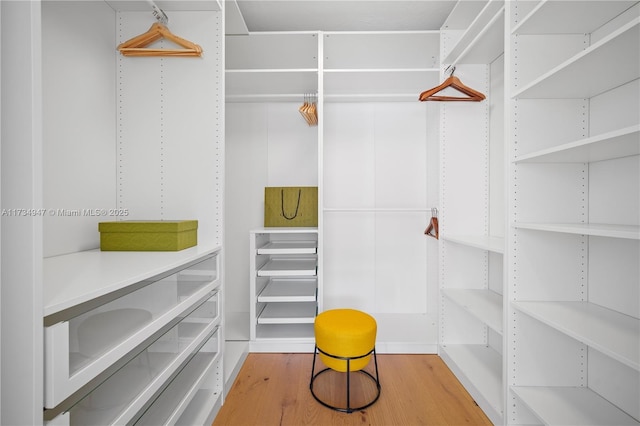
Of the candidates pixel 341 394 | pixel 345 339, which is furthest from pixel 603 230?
pixel 341 394

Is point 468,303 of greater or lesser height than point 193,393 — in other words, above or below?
above

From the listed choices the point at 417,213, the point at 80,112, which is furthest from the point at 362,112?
the point at 80,112

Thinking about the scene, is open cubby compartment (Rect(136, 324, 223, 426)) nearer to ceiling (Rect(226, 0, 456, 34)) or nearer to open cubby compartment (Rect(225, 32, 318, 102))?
open cubby compartment (Rect(225, 32, 318, 102))

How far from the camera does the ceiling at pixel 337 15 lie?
204 cm

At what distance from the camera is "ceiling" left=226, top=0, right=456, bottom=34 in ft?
6.70

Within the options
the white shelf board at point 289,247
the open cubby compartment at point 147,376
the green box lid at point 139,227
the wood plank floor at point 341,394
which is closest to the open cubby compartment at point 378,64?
the white shelf board at point 289,247

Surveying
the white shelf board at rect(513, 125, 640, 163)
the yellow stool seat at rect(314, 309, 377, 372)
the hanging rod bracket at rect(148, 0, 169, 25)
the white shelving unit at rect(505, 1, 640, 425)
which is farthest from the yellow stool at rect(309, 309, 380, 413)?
the hanging rod bracket at rect(148, 0, 169, 25)

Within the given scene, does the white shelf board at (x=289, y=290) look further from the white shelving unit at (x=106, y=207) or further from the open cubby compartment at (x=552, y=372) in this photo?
the open cubby compartment at (x=552, y=372)

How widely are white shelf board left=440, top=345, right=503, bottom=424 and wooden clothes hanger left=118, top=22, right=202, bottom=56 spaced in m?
2.40

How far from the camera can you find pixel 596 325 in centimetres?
113

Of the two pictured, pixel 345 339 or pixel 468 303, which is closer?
pixel 345 339

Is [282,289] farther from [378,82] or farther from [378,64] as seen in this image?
[378,64]

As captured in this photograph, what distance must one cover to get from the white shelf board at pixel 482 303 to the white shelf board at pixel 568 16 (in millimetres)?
1450

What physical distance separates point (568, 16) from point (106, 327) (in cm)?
211
